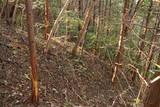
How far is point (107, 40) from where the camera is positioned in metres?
12.9

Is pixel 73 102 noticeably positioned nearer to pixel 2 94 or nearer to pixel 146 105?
pixel 2 94

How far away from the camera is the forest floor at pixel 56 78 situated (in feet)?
23.3

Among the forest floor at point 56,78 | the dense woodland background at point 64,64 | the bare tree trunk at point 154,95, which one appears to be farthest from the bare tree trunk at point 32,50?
the bare tree trunk at point 154,95

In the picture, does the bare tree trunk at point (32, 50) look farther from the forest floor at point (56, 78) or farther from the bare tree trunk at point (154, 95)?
the bare tree trunk at point (154, 95)

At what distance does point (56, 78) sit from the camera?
9.07m

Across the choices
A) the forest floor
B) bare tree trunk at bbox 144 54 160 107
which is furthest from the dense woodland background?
bare tree trunk at bbox 144 54 160 107

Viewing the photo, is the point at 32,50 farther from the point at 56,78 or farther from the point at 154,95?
the point at 154,95

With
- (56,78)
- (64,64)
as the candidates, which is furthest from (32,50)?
(64,64)

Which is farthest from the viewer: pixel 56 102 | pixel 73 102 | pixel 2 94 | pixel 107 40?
pixel 107 40

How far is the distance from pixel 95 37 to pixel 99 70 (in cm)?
185

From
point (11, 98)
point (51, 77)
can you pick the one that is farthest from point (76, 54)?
point (11, 98)

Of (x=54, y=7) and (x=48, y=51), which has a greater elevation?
(x=54, y=7)

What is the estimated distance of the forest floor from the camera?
7.11 meters

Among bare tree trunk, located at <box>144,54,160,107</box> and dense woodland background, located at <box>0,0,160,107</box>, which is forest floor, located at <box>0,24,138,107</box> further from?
bare tree trunk, located at <box>144,54,160,107</box>
